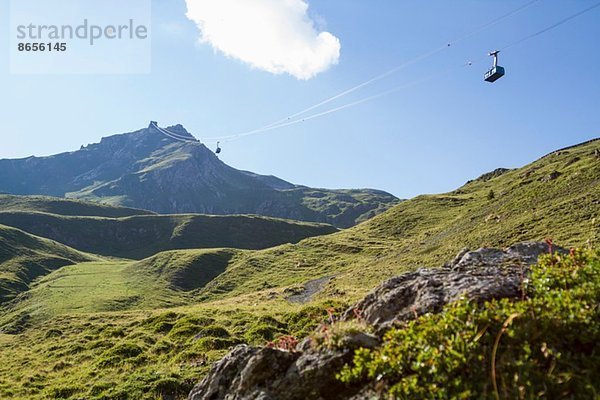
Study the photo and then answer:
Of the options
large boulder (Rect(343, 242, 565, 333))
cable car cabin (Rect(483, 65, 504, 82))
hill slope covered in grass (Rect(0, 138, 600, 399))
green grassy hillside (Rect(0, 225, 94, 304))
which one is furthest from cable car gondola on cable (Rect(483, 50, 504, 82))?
green grassy hillside (Rect(0, 225, 94, 304))

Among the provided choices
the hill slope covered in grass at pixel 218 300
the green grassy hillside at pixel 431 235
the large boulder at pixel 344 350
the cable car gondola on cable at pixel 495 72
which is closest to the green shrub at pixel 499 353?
the hill slope covered in grass at pixel 218 300

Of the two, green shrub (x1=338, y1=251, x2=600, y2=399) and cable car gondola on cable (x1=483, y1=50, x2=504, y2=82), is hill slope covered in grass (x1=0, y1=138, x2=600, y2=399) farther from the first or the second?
cable car gondola on cable (x1=483, y1=50, x2=504, y2=82)

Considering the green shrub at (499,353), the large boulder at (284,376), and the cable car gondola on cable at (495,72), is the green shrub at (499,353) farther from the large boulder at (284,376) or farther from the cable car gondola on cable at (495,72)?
the cable car gondola on cable at (495,72)

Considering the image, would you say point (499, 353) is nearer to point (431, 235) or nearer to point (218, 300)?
point (218, 300)

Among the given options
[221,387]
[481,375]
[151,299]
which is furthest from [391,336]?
[151,299]

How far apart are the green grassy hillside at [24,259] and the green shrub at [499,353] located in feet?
336

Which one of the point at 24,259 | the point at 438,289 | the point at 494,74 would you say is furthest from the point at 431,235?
the point at 24,259

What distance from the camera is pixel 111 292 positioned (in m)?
88.1

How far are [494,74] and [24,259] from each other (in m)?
137

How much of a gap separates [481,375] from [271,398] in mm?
3845

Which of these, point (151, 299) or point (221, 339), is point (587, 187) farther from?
point (151, 299)

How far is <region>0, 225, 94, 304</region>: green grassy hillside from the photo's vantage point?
99.4 meters

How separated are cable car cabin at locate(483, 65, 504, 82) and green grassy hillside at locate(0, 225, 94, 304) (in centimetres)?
9669

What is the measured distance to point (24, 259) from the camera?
126 meters
